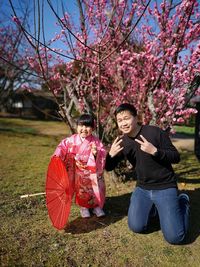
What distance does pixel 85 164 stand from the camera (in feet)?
11.5

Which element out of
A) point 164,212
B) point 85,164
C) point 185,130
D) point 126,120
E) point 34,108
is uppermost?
point 126,120

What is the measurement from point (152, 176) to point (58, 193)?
1.04 m

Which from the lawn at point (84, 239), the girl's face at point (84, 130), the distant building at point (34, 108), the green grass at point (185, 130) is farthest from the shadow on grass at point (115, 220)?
the distant building at point (34, 108)

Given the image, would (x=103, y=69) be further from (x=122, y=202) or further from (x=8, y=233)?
(x=8, y=233)

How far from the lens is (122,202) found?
163 inches

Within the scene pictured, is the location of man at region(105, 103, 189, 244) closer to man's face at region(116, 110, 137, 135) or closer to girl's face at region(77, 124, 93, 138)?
man's face at region(116, 110, 137, 135)

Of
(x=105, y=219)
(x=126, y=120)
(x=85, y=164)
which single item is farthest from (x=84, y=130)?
(x=105, y=219)

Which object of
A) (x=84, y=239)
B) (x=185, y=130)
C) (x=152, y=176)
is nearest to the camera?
(x=84, y=239)

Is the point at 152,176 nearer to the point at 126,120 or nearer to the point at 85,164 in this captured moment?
the point at 126,120

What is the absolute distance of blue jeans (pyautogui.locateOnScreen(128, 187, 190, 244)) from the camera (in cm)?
299

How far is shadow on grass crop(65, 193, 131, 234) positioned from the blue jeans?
36 centimetres

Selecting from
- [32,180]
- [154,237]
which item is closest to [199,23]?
[154,237]

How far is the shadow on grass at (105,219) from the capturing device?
3.32 m

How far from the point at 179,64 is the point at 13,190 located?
3.11 m
